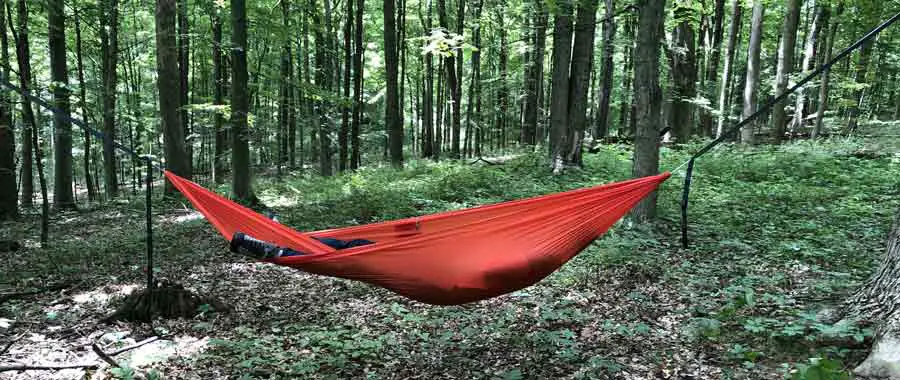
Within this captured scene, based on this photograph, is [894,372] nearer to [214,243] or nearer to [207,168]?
[214,243]

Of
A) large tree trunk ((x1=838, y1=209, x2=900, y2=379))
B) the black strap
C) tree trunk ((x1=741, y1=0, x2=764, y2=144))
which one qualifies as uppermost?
tree trunk ((x1=741, y1=0, x2=764, y2=144))

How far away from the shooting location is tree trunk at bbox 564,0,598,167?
261 inches

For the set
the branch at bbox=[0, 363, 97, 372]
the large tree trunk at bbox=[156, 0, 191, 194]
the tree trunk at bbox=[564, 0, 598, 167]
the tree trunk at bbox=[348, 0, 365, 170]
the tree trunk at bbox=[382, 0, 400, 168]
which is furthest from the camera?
the tree trunk at bbox=[348, 0, 365, 170]

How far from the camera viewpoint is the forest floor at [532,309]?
2.36m

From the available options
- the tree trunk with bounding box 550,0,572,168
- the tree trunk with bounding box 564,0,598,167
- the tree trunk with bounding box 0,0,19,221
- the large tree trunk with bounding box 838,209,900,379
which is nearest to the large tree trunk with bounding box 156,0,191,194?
the tree trunk with bounding box 0,0,19,221

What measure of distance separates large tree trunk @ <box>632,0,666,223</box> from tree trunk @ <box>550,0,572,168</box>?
2744 millimetres

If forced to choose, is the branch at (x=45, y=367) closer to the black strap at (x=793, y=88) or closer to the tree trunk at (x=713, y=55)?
the black strap at (x=793, y=88)

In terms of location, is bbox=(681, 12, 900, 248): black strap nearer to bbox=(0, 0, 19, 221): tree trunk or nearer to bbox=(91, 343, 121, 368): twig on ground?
bbox=(91, 343, 121, 368): twig on ground

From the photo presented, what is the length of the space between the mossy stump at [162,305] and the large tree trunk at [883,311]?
3.25 metres

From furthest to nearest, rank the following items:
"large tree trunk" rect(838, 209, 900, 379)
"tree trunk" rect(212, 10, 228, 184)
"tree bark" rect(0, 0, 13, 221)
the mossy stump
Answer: "tree trunk" rect(212, 10, 228, 184)
"tree bark" rect(0, 0, 13, 221)
the mossy stump
"large tree trunk" rect(838, 209, 900, 379)

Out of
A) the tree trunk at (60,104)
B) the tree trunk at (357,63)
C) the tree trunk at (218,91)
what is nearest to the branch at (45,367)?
the tree trunk at (60,104)

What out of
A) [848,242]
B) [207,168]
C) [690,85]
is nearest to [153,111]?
[207,168]

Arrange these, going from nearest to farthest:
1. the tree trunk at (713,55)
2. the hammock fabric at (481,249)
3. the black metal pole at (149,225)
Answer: the hammock fabric at (481,249) → the black metal pole at (149,225) → the tree trunk at (713,55)

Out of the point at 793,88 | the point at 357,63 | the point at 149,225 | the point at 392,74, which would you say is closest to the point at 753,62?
the point at 392,74
